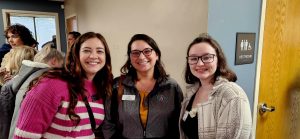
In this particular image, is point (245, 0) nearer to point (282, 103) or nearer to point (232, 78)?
point (232, 78)

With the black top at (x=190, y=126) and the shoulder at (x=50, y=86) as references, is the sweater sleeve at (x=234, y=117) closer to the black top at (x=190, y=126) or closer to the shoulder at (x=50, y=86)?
the black top at (x=190, y=126)

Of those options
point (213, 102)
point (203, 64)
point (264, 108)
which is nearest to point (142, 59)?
point (203, 64)

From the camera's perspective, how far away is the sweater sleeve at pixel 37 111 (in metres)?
1.07

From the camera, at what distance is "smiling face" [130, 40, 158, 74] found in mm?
1356

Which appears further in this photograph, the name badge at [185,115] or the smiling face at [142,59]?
the smiling face at [142,59]

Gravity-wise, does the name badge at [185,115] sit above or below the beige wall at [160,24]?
below

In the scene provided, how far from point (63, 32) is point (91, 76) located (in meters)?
4.89

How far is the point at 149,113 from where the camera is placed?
1.31 metres

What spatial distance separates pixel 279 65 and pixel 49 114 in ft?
5.70

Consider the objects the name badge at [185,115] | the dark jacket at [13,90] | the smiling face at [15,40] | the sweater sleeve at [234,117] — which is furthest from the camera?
the smiling face at [15,40]

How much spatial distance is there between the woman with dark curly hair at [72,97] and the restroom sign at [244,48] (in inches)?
36.1

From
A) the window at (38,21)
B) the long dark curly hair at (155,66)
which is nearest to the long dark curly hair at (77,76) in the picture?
the long dark curly hair at (155,66)

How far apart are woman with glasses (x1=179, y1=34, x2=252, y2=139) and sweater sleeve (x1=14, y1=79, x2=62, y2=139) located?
0.70 meters

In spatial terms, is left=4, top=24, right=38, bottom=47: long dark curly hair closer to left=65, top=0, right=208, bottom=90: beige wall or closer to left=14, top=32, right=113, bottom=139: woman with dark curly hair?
left=65, top=0, right=208, bottom=90: beige wall
